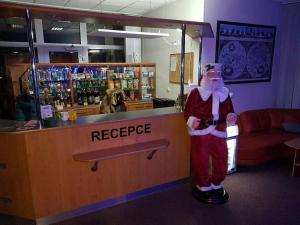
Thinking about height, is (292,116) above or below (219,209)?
above

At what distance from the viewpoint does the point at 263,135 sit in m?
4.16

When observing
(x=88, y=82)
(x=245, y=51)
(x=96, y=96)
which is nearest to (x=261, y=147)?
(x=245, y=51)

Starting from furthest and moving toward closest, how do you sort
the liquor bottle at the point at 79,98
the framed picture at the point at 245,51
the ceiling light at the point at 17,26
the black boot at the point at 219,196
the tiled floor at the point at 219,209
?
1. the ceiling light at the point at 17,26
2. the liquor bottle at the point at 79,98
3. the framed picture at the point at 245,51
4. the black boot at the point at 219,196
5. the tiled floor at the point at 219,209

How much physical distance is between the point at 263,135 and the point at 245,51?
1641 mm

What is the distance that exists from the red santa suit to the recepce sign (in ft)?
1.84

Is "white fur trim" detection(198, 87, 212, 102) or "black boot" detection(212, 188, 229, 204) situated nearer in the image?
"white fur trim" detection(198, 87, 212, 102)

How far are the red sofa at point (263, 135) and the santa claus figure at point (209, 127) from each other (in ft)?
3.22

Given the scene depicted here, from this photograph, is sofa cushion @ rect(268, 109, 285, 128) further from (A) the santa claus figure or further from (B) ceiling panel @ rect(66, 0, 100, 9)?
(B) ceiling panel @ rect(66, 0, 100, 9)

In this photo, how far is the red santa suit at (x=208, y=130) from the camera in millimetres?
2705

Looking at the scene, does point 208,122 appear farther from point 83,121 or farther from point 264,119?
point 264,119

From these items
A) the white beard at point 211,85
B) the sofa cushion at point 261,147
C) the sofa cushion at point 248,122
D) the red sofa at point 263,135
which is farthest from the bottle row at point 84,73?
the white beard at point 211,85

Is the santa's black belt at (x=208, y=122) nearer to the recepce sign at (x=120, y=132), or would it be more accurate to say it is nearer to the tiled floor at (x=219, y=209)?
the recepce sign at (x=120, y=132)

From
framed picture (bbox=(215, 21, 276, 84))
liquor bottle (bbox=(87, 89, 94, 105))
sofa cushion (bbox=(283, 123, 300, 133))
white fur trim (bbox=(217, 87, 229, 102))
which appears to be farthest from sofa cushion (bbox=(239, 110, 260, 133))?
liquor bottle (bbox=(87, 89, 94, 105))

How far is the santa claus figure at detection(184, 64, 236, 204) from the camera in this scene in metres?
2.70
